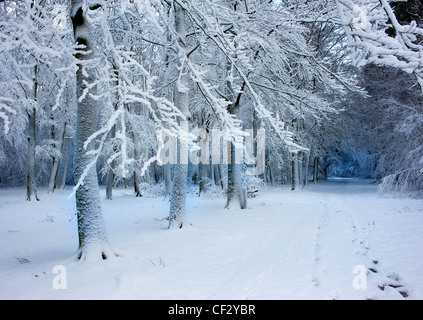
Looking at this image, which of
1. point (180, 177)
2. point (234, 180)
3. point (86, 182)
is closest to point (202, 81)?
point (86, 182)

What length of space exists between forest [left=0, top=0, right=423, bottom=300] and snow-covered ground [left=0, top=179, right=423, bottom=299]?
821 millimetres

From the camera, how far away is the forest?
3.21 metres

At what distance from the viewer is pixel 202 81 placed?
3729mm

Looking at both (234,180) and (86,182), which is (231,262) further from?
(234,180)

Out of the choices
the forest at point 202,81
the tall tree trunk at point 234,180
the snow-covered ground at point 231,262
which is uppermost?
the forest at point 202,81

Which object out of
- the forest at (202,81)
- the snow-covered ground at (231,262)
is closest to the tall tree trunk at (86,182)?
the forest at (202,81)

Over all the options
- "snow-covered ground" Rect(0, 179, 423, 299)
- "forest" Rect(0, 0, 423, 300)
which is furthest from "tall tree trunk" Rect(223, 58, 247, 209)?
"snow-covered ground" Rect(0, 179, 423, 299)

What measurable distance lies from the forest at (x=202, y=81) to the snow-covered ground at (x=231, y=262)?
0.82m

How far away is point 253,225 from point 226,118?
211 inches

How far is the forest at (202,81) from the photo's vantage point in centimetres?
321

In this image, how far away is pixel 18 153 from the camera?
73.8 feet

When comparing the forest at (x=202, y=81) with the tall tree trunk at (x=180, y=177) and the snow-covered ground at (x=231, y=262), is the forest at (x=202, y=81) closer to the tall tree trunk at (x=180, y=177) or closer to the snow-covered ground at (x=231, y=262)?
the tall tree trunk at (x=180, y=177)

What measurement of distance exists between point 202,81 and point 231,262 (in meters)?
3.10

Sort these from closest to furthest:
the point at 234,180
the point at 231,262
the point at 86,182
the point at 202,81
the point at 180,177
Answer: the point at 202,81, the point at 231,262, the point at 86,182, the point at 180,177, the point at 234,180
